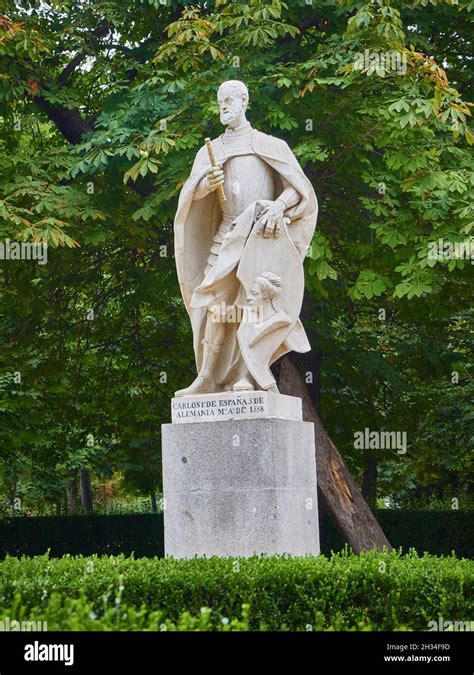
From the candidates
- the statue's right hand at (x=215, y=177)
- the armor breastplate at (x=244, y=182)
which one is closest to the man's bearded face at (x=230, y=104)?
the armor breastplate at (x=244, y=182)

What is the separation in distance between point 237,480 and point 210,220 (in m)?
2.60

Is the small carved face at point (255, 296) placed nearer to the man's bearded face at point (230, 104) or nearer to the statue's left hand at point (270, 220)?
the statue's left hand at point (270, 220)

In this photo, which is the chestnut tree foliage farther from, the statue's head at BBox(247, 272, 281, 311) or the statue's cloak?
the statue's head at BBox(247, 272, 281, 311)

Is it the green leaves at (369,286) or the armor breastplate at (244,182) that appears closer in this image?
the armor breastplate at (244,182)

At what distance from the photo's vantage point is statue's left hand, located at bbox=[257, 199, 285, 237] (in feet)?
32.5

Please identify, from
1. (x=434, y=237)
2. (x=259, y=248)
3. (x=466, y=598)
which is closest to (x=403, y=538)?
(x=434, y=237)

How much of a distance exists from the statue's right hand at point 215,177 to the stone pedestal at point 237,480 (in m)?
1.91

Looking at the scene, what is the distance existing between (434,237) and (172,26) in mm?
4250

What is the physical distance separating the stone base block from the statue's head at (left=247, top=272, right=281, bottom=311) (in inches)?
44.1

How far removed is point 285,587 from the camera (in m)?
7.36

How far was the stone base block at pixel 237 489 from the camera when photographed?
9383 millimetres

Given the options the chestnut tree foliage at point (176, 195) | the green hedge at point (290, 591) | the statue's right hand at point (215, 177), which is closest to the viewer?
the green hedge at point (290, 591)
